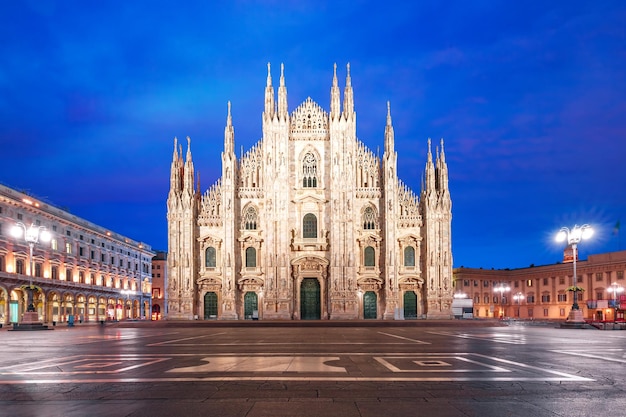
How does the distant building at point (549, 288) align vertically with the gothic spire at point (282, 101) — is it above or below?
below

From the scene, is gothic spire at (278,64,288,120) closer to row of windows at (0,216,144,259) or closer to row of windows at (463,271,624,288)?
row of windows at (0,216,144,259)

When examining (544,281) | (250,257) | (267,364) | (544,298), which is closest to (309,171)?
(250,257)

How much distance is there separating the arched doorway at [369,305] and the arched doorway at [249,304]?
11.4 m

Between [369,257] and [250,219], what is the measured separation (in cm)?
1337

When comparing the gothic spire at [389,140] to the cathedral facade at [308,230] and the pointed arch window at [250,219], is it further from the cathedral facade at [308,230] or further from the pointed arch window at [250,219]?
the pointed arch window at [250,219]

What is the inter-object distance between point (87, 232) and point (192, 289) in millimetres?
33329

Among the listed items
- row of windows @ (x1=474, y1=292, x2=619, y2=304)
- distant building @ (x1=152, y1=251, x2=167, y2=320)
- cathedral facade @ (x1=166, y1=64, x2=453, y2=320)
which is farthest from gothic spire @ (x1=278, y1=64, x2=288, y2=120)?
distant building @ (x1=152, y1=251, x2=167, y2=320)

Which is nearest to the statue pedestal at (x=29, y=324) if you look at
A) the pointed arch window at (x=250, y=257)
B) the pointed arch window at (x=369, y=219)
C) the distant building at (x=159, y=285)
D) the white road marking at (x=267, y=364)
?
the pointed arch window at (x=250, y=257)

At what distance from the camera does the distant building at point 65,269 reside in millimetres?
64812

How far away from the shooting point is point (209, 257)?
62875mm

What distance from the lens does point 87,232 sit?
86.9 m

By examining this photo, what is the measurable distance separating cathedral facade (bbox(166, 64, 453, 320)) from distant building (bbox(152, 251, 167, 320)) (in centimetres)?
6301

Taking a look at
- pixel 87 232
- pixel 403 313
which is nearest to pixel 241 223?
pixel 403 313

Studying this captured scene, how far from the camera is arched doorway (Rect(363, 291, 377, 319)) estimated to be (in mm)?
62562
